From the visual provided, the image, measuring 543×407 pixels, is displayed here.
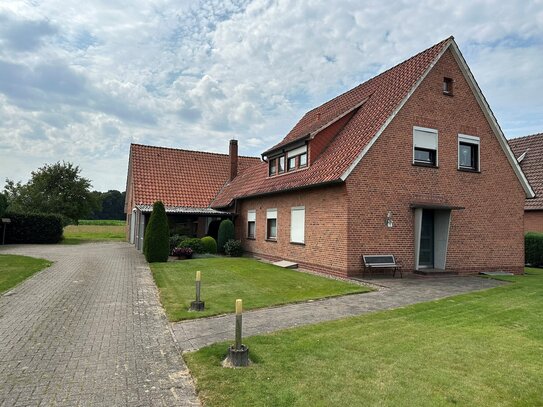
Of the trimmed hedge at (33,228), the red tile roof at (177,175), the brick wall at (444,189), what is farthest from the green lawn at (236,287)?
the trimmed hedge at (33,228)

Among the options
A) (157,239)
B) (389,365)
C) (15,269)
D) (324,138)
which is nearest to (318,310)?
(389,365)

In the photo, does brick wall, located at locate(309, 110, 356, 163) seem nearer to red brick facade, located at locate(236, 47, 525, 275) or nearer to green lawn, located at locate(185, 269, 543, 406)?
red brick facade, located at locate(236, 47, 525, 275)

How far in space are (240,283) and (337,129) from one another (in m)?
8.12

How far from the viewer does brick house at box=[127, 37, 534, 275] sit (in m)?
14.0

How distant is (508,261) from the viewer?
A: 16266 millimetres

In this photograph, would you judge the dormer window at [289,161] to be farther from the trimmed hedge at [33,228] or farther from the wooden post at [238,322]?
the trimmed hedge at [33,228]

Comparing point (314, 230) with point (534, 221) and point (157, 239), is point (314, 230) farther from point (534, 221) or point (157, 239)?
point (534, 221)

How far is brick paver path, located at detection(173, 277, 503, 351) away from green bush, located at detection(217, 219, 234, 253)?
11.1m

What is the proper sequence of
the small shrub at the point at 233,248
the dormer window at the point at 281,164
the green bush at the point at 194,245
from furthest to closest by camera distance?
the small shrub at the point at 233,248 → the green bush at the point at 194,245 → the dormer window at the point at 281,164

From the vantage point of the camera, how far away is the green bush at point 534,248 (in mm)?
20047

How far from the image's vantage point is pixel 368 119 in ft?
51.3

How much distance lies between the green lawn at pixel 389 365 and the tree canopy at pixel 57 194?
38491 millimetres

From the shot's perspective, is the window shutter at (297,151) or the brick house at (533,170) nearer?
the window shutter at (297,151)

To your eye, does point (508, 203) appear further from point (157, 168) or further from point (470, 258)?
point (157, 168)
